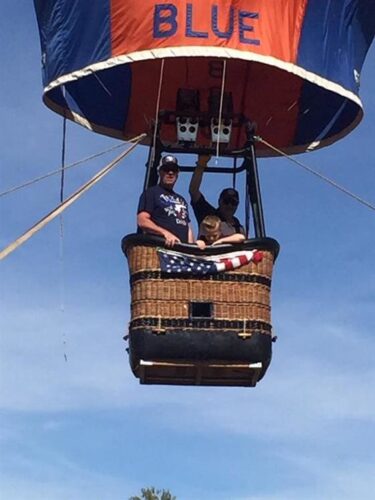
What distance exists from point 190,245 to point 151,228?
326 mm

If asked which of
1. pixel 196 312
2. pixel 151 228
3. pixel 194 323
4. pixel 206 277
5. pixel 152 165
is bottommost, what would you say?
pixel 194 323

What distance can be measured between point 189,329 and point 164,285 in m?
0.38

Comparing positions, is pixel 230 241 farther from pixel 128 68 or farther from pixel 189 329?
pixel 128 68

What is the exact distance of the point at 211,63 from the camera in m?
11.0

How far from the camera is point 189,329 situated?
9.52 meters

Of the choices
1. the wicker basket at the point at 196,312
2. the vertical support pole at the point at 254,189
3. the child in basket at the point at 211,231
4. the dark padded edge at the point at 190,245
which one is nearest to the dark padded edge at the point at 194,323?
the wicker basket at the point at 196,312

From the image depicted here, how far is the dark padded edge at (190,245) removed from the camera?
9648mm

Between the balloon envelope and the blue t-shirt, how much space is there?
1011 millimetres

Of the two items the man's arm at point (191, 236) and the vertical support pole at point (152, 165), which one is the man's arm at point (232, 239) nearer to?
the man's arm at point (191, 236)

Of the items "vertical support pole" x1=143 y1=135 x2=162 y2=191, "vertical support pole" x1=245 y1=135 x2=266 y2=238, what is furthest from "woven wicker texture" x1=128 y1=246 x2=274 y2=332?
"vertical support pole" x1=143 y1=135 x2=162 y2=191

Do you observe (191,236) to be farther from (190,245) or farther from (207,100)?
(207,100)

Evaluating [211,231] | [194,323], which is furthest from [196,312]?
[211,231]

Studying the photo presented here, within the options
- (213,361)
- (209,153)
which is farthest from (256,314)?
(209,153)

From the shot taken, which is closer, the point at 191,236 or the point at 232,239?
the point at 232,239
